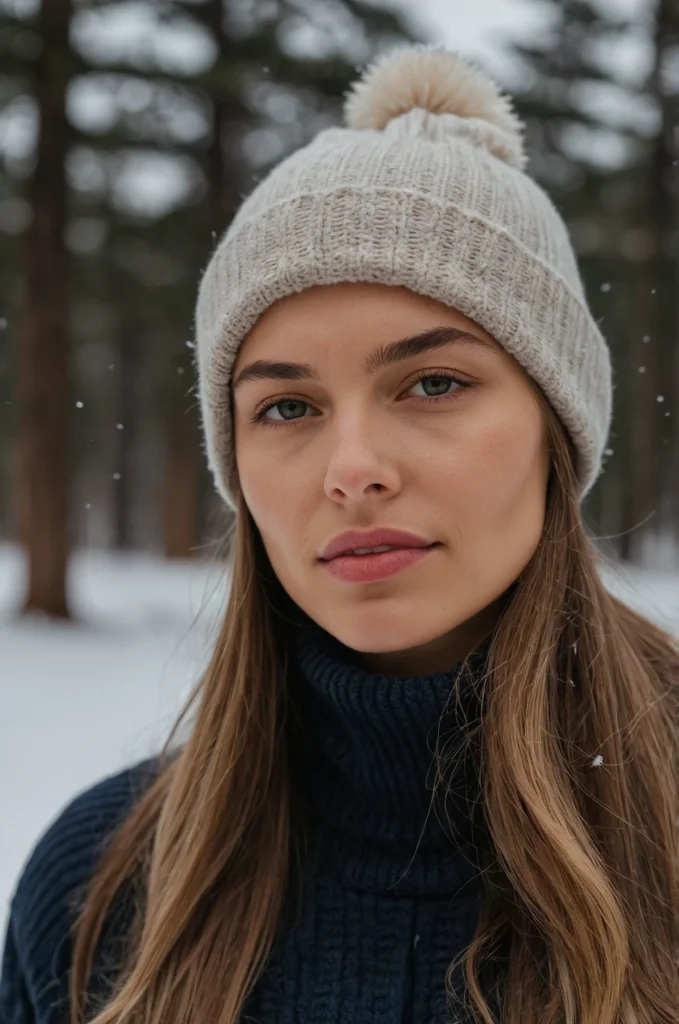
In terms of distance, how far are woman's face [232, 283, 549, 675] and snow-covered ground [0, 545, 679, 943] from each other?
466 mm

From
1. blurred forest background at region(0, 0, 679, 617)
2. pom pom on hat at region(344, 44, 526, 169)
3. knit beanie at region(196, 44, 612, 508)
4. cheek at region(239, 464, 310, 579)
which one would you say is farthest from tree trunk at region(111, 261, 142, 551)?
cheek at region(239, 464, 310, 579)

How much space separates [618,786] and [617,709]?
14 centimetres

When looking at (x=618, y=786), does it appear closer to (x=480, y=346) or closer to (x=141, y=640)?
(x=480, y=346)


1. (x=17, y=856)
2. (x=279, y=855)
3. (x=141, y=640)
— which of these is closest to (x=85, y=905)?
(x=279, y=855)

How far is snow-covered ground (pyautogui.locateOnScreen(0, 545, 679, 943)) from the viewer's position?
2.34 m

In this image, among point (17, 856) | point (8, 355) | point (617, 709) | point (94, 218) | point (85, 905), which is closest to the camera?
point (617, 709)

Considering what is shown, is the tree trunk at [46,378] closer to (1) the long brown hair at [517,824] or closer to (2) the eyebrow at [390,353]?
(1) the long brown hair at [517,824]

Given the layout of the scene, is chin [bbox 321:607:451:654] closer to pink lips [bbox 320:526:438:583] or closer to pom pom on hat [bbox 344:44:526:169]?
pink lips [bbox 320:526:438:583]

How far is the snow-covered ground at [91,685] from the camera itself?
2340mm

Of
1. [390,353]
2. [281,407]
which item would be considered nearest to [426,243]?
[390,353]

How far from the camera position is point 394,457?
4.28 feet

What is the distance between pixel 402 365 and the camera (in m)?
1.34

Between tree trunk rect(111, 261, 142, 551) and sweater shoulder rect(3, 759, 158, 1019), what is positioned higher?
tree trunk rect(111, 261, 142, 551)

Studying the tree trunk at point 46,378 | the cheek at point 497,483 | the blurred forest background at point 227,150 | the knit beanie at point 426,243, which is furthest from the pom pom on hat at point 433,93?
the tree trunk at point 46,378
